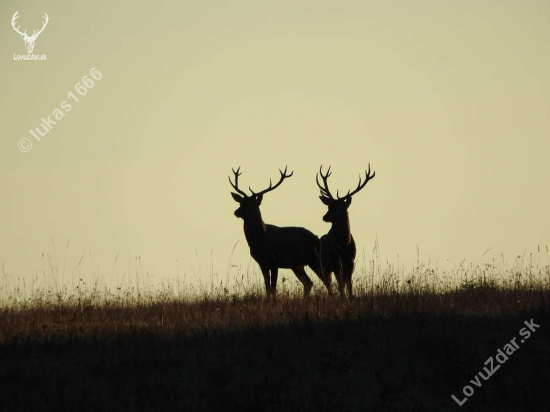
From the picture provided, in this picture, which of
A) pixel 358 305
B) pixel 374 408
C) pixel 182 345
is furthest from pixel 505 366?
pixel 182 345

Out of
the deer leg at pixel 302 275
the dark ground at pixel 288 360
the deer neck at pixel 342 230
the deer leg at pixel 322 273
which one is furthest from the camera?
the deer leg at pixel 302 275

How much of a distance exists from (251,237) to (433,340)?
7.21m

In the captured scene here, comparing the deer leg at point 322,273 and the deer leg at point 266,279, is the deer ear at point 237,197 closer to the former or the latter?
the deer leg at point 266,279

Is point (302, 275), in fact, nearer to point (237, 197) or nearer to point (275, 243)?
point (275, 243)

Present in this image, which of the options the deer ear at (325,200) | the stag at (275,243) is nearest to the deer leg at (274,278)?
the stag at (275,243)

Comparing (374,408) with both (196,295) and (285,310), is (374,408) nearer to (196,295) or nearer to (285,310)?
(285,310)

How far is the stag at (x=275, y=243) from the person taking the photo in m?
18.0

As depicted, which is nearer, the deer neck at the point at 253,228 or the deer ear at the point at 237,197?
the deer neck at the point at 253,228

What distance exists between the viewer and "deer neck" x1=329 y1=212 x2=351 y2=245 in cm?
1723

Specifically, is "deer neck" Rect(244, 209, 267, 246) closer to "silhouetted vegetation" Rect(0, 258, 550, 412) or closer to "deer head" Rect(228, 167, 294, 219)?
Result: "deer head" Rect(228, 167, 294, 219)

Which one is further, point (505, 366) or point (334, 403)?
point (505, 366)

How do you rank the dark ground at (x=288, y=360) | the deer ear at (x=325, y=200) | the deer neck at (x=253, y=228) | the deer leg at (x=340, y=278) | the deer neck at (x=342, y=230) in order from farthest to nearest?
the deer neck at (x=253, y=228), the deer ear at (x=325, y=200), the deer neck at (x=342, y=230), the deer leg at (x=340, y=278), the dark ground at (x=288, y=360)

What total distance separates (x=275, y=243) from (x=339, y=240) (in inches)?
57.9

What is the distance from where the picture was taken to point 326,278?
17.7 metres
